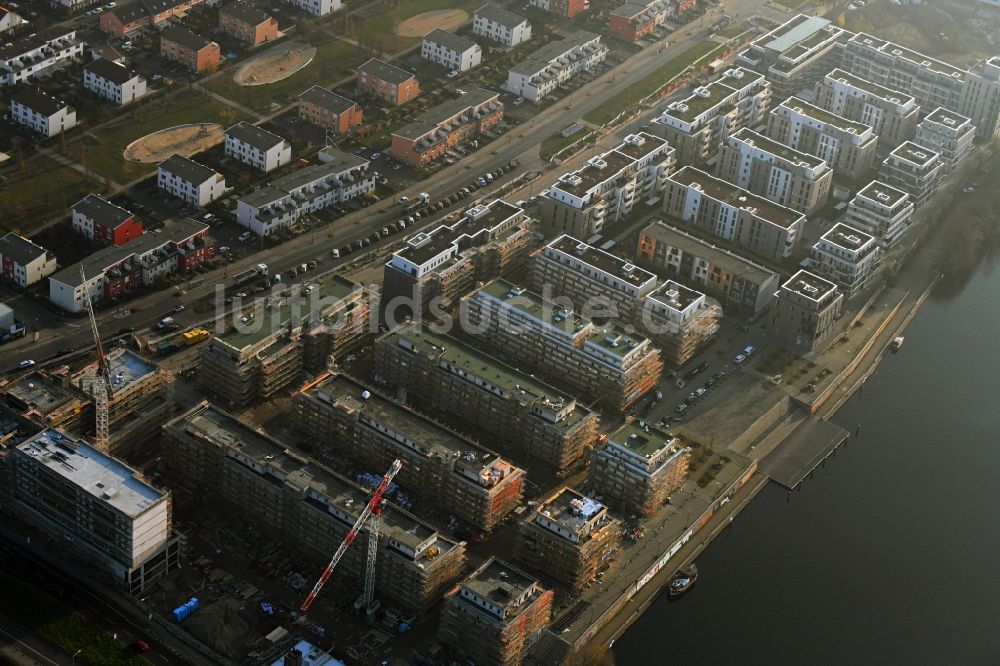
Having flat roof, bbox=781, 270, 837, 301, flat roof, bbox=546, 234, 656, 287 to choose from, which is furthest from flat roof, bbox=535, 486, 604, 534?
flat roof, bbox=781, 270, 837, 301

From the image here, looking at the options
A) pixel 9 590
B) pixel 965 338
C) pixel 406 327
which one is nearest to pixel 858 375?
pixel 965 338

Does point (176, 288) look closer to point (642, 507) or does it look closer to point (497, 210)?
point (497, 210)

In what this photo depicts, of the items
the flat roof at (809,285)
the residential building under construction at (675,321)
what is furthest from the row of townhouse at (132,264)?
the flat roof at (809,285)

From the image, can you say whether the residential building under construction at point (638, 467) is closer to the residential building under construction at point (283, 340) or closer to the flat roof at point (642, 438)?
the flat roof at point (642, 438)

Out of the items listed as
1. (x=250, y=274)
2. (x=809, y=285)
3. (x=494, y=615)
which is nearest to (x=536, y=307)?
(x=809, y=285)

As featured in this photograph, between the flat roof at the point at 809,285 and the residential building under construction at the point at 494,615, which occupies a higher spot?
the flat roof at the point at 809,285
